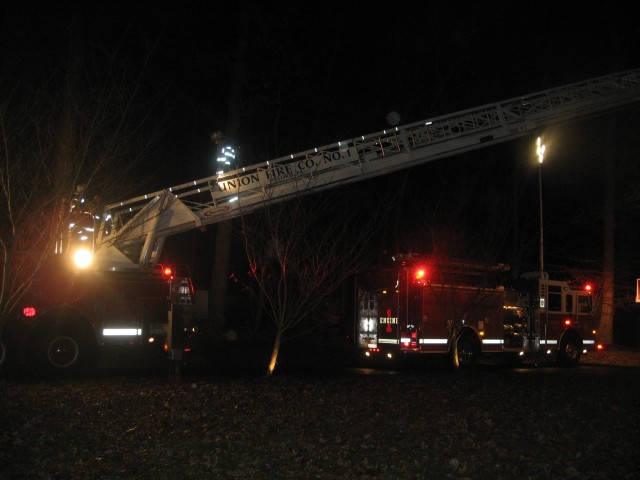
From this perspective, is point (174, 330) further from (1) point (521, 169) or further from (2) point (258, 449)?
(1) point (521, 169)

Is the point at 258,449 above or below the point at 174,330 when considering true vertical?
below

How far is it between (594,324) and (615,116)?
934 centimetres

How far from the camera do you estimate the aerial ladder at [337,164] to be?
13.5 metres

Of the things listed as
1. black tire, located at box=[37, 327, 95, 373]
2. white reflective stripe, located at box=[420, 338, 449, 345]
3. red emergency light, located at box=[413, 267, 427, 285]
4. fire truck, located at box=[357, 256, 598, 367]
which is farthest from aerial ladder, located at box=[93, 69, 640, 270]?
white reflective stripe, located at box=[420, 338, 449, 345]

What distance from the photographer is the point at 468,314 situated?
1528 cm

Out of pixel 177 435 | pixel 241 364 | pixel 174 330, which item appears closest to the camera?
pixel 177 435

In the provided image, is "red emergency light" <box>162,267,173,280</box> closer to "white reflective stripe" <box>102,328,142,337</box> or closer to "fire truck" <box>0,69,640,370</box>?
"fire truck" <box>0,69,640,370</box>

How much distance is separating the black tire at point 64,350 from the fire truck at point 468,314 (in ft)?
22.3

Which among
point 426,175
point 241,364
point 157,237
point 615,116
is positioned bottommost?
point 241,364

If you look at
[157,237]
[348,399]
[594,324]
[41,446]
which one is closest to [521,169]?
[594,324]

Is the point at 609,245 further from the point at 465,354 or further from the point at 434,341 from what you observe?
the point at 434,341

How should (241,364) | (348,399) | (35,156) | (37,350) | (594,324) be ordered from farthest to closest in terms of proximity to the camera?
(594,324) → (241,364) → (37,350) → (348,399) → (35,156)

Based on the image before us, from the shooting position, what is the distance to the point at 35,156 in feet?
29.5

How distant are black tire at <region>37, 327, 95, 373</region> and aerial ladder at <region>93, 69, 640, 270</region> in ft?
4.68
